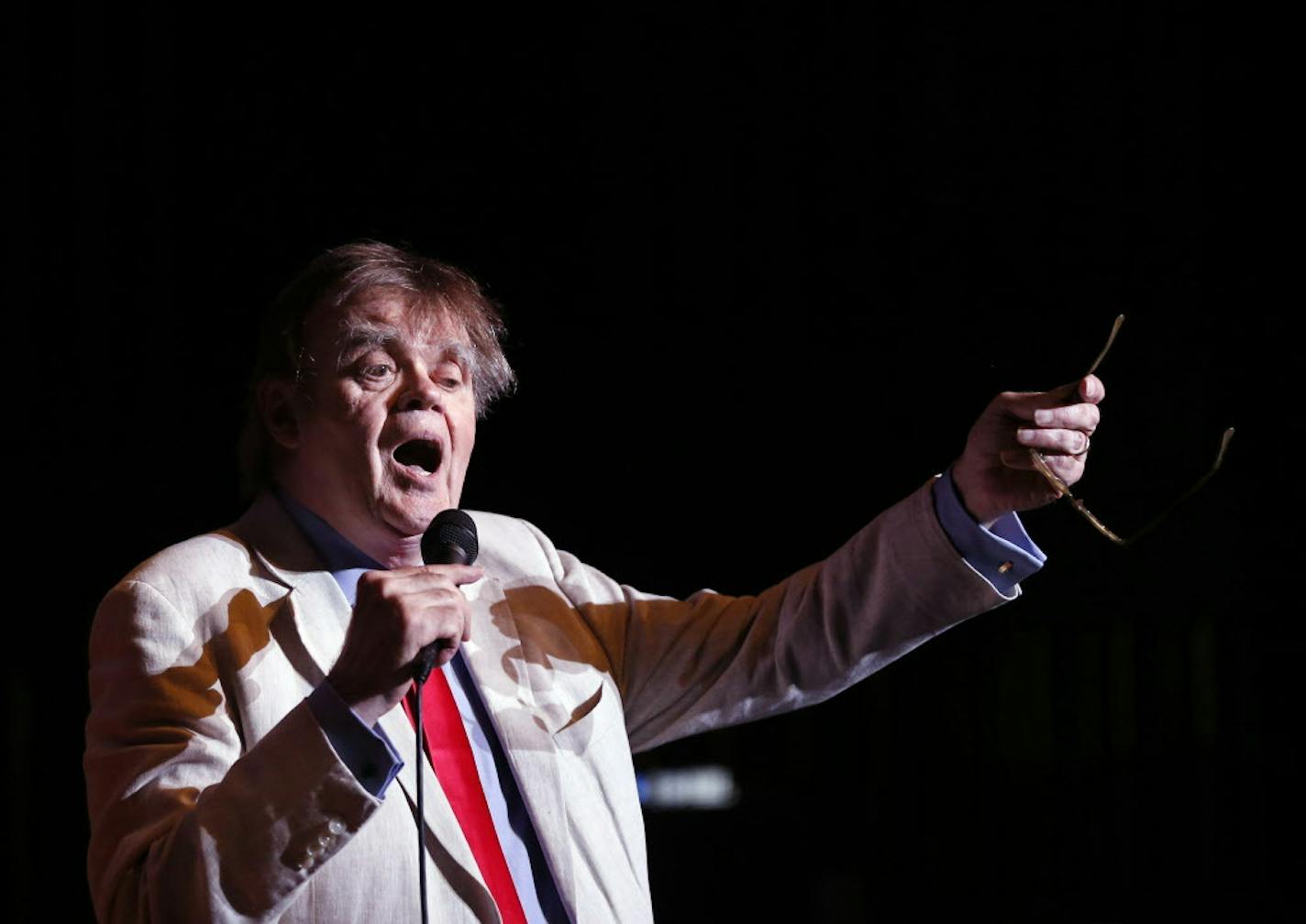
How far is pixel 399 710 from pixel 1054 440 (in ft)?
2.85

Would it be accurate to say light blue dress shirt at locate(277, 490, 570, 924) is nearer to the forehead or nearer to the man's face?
the man's face

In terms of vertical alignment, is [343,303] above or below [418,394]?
above

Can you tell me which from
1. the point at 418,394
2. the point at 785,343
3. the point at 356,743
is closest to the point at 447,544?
the point at 356,743

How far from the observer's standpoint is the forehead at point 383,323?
180 centimetres

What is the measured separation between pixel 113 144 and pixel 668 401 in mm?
1415

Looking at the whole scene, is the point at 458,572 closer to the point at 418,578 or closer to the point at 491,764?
the point at 418,578

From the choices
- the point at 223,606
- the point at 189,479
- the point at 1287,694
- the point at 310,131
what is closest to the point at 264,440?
the point at 223,606

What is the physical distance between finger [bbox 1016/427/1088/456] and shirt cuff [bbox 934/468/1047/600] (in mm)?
154

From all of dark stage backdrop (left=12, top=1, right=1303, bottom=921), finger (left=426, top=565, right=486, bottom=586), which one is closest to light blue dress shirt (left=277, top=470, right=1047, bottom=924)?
finger (left=426, top=565, right=486, bottom=586)

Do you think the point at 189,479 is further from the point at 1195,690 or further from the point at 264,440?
the point at 1195,690

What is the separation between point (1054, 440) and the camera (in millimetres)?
1486

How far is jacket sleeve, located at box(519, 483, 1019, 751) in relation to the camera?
164 cm

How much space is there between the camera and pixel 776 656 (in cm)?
180

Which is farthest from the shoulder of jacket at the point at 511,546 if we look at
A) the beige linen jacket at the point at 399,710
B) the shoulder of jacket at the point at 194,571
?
the shoulder of jacket at the point at 194,571
